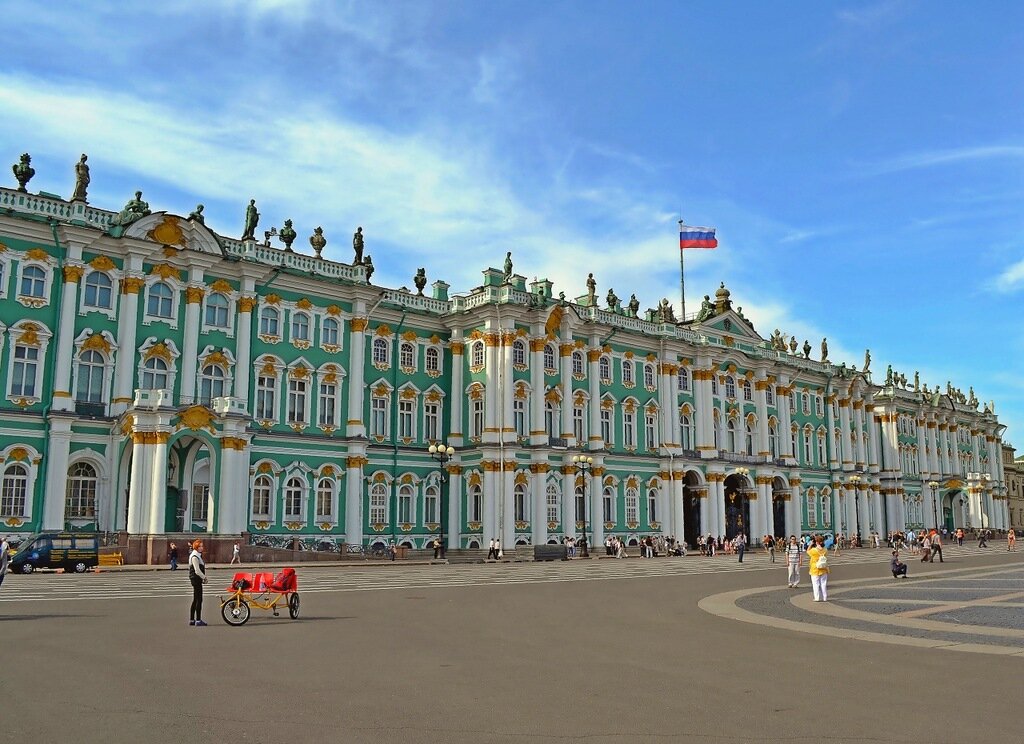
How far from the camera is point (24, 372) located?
4506 centimetres

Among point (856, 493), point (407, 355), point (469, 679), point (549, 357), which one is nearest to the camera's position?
point (469, 679)

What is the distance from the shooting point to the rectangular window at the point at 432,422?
6178 cm

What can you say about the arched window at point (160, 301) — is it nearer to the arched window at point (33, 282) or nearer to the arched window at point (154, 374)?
the arched window at point (154, 374)

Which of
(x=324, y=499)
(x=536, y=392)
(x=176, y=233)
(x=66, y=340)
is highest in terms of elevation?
(x=176, y=233)

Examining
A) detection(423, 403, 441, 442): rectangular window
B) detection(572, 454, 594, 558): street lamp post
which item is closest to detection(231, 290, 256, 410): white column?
detection(423, 403, 441, 442): rectangular window

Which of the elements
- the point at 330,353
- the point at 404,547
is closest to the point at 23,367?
the point at 330,353

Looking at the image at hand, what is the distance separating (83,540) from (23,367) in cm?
1056

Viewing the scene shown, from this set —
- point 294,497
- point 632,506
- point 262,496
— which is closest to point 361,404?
point 294,497

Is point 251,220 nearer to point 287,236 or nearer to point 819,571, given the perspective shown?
point 287,236

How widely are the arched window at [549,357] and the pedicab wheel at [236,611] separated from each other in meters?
46.0

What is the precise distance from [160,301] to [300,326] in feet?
28.1

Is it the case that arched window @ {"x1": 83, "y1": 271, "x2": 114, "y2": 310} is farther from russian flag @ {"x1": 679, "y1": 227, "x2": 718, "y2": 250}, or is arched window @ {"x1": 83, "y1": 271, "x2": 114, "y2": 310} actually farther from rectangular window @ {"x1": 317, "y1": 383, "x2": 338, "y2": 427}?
russian flag @ {"x1": 679, "y1": 227, "x2": 718, "y2": 250}

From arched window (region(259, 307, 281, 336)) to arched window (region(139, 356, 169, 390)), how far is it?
6.23 metres

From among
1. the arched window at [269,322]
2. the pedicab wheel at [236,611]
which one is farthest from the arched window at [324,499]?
the pedicab wheel at [236,611]
